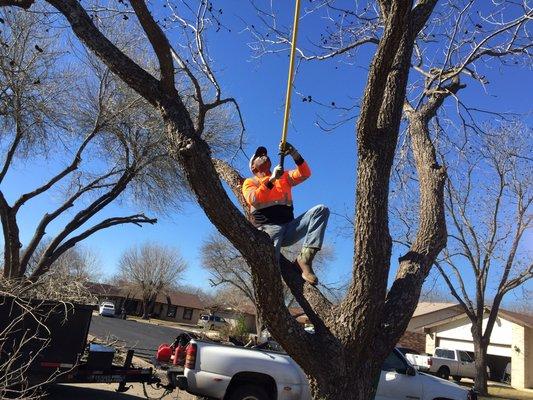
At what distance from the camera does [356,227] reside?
174 inches

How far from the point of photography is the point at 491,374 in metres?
36.5

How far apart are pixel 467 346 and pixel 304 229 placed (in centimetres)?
3506

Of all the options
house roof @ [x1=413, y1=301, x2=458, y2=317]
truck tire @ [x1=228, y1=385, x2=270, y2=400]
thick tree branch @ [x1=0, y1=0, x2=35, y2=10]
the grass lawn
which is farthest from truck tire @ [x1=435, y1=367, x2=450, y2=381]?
thick tree branch @ [x1=0, y1=0, x2=35, y2=10]

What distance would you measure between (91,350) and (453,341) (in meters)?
33.4

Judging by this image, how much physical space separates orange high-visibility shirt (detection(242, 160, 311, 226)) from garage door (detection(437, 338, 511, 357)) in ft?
110

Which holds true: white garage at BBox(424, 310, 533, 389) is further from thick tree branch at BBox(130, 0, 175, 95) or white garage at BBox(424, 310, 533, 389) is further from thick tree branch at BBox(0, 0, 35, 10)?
thick tree branch at BBox(0, 0, 35, 10)

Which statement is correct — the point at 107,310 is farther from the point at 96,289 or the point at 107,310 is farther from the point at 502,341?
the point at 96,289

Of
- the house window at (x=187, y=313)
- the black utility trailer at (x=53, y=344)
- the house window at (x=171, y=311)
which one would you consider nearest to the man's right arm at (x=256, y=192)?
the black utility trailer at (x=53, y=344)

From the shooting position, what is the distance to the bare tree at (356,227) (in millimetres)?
3975

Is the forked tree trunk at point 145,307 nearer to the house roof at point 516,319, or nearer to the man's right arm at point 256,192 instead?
the house roof at point 516,319

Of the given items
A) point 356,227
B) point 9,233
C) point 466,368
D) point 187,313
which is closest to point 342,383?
point 356,227

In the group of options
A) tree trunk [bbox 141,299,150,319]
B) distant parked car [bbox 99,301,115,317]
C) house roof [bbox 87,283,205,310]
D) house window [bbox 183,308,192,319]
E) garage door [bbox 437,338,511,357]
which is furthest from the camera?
house window [bbox 183,308,192,319]

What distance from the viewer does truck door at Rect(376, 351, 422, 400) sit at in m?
8.98

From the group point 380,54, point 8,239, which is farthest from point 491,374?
point 380,54
